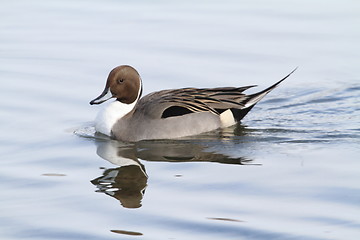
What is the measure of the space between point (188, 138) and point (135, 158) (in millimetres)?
1047

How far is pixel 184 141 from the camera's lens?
32.9 feet

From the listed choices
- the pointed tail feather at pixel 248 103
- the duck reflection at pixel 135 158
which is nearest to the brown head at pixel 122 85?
the duck reflection at pixel 135 158

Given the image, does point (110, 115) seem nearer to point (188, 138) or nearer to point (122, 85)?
point (122, 85)

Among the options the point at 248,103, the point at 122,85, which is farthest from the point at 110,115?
the point at 248,103

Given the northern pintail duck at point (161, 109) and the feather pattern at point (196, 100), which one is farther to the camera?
the feather pattern at point (196, 100)

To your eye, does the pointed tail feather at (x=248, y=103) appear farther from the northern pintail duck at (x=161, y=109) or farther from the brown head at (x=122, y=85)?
the brown head at (x=122, y=85)

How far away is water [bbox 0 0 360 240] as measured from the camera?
23.5ft

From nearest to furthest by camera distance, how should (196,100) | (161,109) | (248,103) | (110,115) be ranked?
(161,109)
(110,115)
(196,100)
(248,103)

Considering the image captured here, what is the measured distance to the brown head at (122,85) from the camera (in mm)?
10297

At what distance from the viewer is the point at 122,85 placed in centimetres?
1037

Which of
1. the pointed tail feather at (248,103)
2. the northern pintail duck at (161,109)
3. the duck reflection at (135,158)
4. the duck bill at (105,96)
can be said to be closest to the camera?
the duck reflection at (135,158)

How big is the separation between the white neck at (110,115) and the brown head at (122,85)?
0.25ft

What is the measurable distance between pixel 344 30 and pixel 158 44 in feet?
9.93

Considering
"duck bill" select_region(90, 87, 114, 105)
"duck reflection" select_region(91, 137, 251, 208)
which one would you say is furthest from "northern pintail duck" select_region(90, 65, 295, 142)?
"duck reflection" select_region(91, 137, 251, 208)
